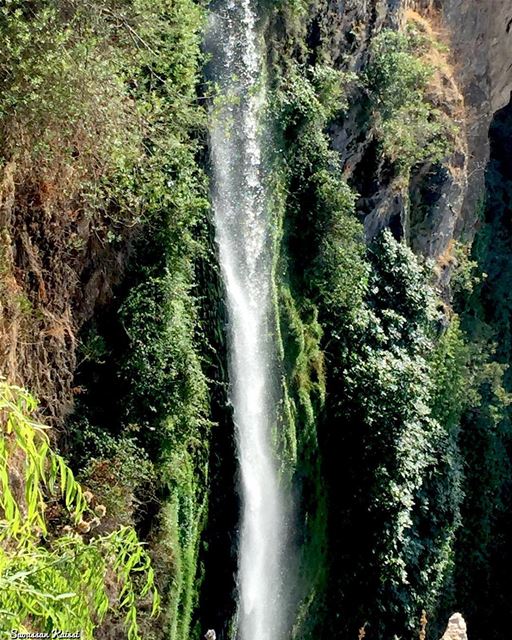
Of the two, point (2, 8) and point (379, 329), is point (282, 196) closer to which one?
point (379, 329)

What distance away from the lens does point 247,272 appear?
934cm

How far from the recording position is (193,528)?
815cm

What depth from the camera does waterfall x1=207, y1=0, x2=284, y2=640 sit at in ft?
29.5

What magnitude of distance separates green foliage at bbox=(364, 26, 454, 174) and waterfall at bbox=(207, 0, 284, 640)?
302 cm

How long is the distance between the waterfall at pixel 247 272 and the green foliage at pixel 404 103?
3025 mm

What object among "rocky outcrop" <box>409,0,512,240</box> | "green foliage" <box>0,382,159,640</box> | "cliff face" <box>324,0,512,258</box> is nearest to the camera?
"green foliage" <box>0,382,159,640</box>

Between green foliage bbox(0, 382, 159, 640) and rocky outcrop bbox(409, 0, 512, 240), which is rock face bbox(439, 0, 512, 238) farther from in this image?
green foliage bbox(0, 382, 159, 640)

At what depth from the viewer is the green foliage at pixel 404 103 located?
11867 millimetres

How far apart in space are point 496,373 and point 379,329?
429 cm

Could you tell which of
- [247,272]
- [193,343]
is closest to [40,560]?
[193,343]

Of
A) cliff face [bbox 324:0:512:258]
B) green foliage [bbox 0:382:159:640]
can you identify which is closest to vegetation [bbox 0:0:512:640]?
green foliage [bbox 0:382:159:640]

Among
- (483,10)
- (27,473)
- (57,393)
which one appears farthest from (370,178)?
(27,473)

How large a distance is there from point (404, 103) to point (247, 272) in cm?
458

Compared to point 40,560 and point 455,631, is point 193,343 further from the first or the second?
point 40,560
